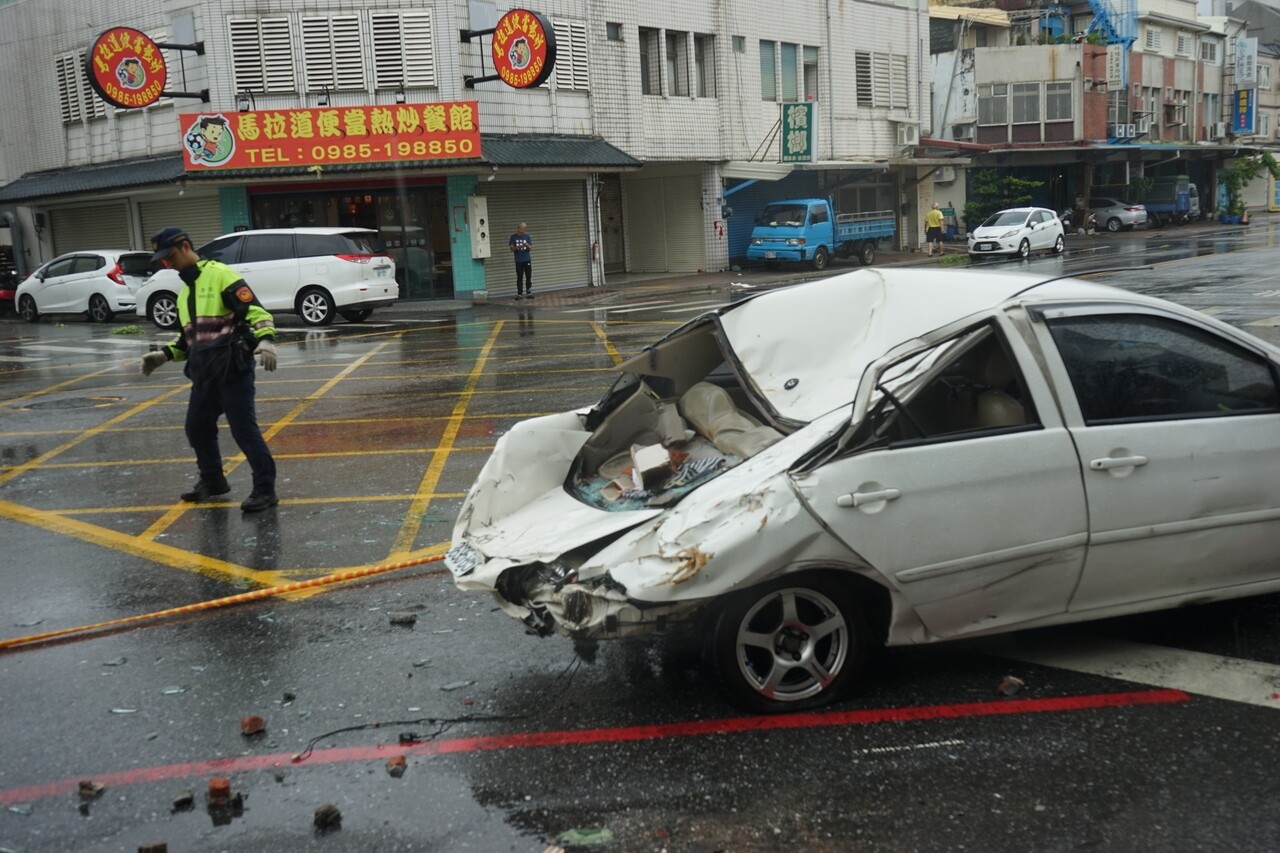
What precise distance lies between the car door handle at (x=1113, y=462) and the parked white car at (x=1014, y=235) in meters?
29.6

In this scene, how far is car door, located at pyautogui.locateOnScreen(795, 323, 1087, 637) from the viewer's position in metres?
4.19

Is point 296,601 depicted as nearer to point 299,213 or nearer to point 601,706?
point 601,706

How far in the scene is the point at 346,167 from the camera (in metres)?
26.1

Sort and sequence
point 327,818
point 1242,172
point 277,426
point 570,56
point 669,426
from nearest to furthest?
point 327,818 → point 669,426 → point 277,426 → point 570,56 → point 1242,172

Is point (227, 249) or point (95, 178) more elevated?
point (95, 178)

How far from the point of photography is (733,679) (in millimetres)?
4273

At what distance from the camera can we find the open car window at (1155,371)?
461 centimetres

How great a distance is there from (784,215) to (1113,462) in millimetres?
28607

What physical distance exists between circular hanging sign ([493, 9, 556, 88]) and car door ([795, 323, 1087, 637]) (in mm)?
22491

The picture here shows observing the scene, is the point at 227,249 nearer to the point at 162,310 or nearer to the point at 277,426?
the point at 162,310

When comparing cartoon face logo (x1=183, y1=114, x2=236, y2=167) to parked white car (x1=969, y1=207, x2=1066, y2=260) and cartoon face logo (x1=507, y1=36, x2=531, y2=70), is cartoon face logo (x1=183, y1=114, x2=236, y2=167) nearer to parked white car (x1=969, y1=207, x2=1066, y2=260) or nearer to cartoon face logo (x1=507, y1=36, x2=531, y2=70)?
cartoon face logo (x1=507, y1=36, x2=531, y2=70)

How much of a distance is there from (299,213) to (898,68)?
71.5 ft

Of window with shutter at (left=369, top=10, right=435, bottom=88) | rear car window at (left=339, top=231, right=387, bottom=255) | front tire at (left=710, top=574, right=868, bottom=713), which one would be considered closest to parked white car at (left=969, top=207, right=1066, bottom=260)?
window with shutter at (left=369, top=10, right=435, bottom=88)

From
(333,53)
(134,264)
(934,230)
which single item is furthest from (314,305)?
(934,230)
